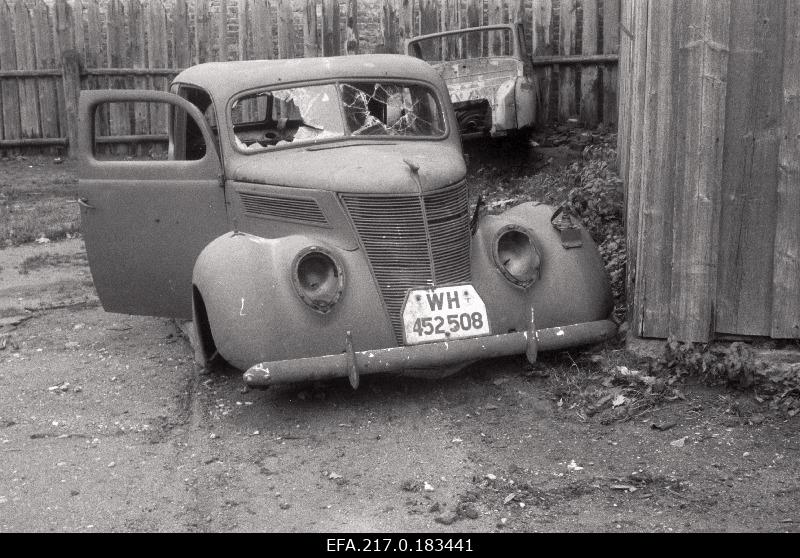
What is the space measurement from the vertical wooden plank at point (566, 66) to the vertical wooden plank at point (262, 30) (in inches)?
149

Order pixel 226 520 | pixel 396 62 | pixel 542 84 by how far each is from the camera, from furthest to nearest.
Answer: pixel 542 84
pixel 396 62
pixel 226 520

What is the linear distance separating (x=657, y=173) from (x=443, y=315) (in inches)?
51.0

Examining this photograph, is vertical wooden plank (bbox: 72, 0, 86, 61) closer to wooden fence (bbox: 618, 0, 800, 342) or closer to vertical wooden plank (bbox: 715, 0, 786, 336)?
wooden fence (bbox: 618, 0, 800, 342)

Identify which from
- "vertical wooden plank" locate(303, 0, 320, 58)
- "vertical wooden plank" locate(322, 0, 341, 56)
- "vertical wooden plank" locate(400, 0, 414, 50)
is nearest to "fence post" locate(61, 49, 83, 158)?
"vertical wooden plank" locate(303, 0, 320, 58)

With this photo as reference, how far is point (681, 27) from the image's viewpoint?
536cm

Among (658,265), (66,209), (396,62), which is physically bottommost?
(66,209)

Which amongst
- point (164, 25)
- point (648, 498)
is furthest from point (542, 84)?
point (648, 498)

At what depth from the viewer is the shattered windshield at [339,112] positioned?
21.1 ft

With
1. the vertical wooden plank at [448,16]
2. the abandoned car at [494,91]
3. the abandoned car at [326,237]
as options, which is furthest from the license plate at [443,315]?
the vertical wooden plank at [448,16]

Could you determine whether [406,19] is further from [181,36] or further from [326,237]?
[326,237]

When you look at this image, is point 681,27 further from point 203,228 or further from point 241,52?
point 241,52

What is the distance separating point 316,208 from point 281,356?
0.89 m

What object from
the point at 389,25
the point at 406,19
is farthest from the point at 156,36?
the point at 406,19

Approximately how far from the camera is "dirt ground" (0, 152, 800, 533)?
4.23m
